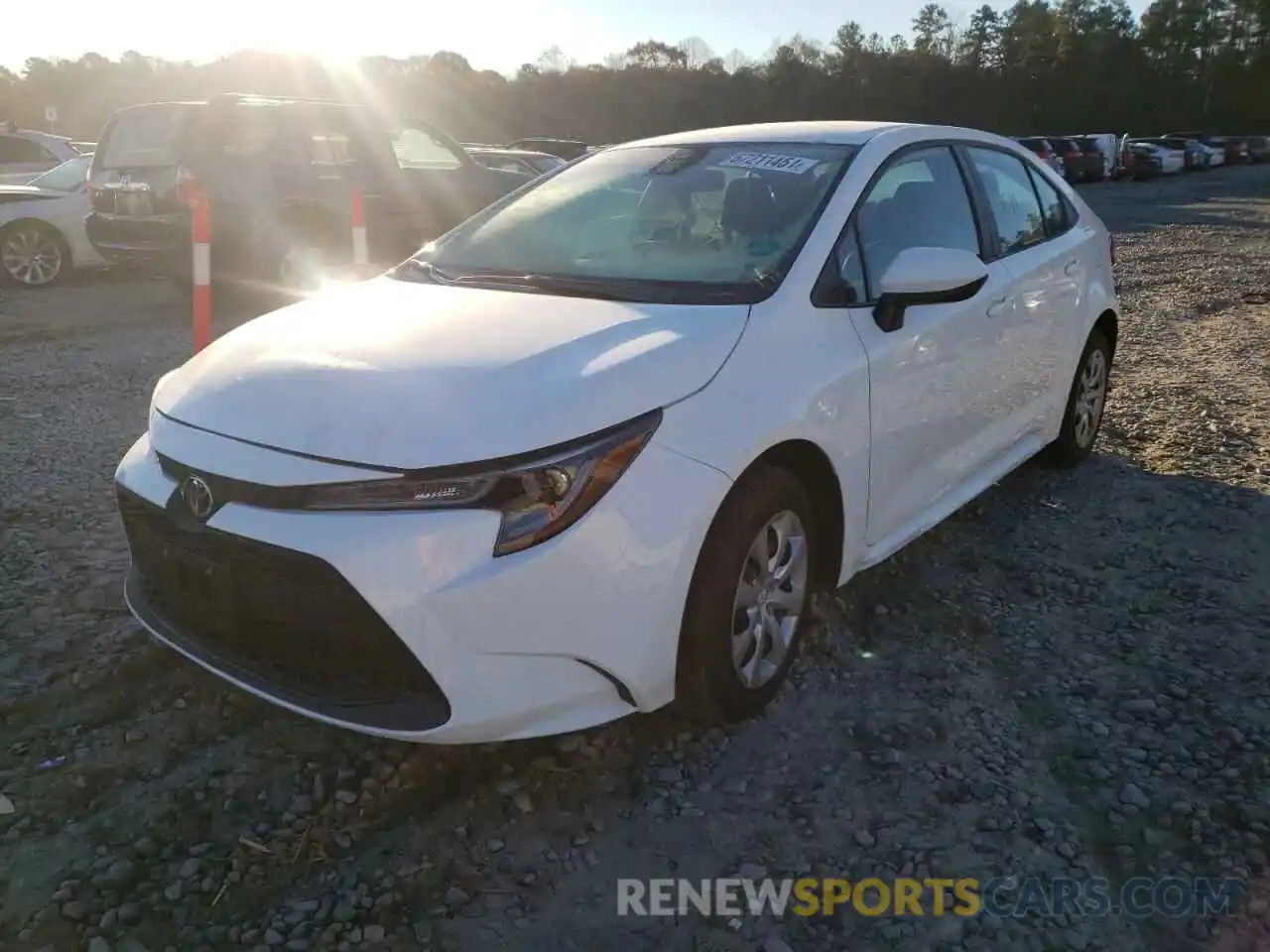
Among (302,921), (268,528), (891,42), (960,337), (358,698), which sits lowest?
(302,921)

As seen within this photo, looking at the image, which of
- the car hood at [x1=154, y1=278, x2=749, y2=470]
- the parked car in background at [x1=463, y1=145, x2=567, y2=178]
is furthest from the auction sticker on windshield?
the parked car in background at [x1=463, y1=145, x2=567, y2=178]

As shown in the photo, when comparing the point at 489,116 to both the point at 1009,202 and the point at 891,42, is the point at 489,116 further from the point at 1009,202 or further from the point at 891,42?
the point at 1009,202

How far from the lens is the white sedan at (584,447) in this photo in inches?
93.8

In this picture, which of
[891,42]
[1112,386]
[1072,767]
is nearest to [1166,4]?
[891,42]

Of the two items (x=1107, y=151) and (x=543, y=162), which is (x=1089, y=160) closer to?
(x=1107, y=151)

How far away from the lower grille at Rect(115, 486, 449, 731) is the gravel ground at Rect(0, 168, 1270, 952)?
0.37 m

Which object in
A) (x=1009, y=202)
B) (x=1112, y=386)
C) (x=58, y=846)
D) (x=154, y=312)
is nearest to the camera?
(x=58, y=846)

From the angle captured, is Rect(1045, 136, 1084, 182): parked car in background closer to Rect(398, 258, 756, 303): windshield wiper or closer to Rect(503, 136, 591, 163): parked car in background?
Rect(503, 136, 591, 163): parked car in background

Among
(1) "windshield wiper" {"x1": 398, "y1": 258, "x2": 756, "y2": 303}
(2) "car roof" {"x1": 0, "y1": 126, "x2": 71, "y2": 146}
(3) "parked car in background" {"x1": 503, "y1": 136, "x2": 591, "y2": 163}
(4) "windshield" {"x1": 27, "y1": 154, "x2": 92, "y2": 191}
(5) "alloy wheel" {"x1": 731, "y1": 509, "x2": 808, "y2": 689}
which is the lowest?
(5) "alloy wheel" {"x1": 731, "y1": 509, "x2": 808, "y2": 689}

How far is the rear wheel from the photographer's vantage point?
35.8 feet

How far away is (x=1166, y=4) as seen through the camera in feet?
235

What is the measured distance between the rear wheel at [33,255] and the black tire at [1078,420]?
10154 millimetres

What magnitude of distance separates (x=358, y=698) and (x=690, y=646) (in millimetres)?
799

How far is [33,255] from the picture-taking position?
11070 millimetres
